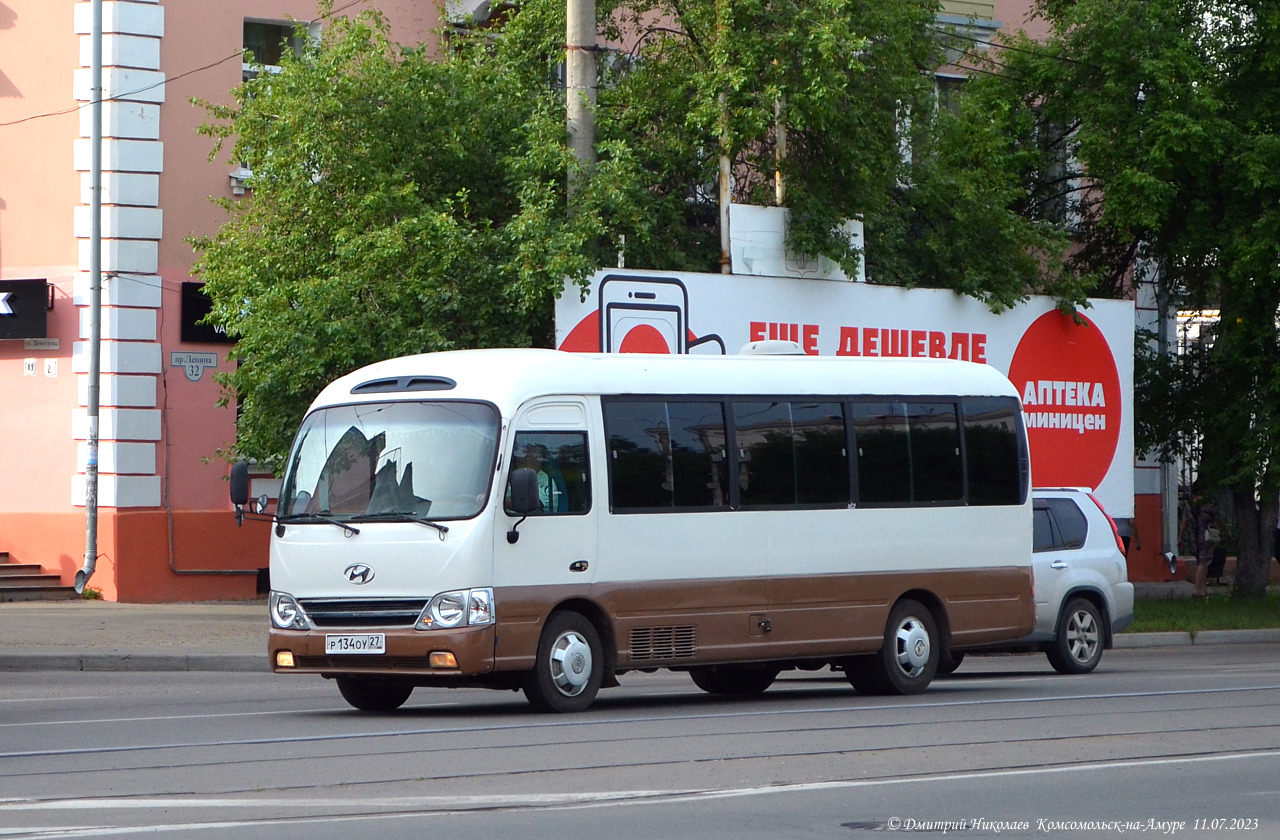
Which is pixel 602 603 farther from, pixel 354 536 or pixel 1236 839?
pixel 1236 839

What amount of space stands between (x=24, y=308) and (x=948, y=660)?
14.5 meters

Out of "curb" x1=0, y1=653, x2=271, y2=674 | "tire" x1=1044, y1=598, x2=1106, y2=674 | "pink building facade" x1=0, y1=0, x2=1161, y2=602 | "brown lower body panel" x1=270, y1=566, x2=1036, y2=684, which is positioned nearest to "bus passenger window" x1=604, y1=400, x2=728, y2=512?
"brown lower body panel" x1=270, y1=566, x2=1036, y2=684

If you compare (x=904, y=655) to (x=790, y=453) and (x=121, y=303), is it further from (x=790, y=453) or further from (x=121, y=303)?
(x=121, y=303)

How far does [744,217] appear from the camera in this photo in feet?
70.9

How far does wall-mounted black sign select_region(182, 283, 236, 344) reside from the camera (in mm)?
24703

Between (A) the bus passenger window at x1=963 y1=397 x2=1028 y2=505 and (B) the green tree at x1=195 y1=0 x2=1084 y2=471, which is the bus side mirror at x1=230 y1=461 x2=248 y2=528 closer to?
(A) the bus passenger window at x1=963 y1=397 x2=1028 y2=505

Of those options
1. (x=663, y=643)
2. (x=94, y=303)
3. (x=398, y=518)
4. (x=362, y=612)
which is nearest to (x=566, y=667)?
(x=663, y=643)

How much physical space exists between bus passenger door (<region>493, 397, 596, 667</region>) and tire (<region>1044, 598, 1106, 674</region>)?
6.44m

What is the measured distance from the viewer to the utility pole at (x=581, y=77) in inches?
766

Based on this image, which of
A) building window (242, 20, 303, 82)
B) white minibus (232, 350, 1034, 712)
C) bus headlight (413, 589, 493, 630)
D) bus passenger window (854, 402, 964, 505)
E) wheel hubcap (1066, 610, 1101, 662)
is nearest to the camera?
bus headlight (413, 589, 493, 630)

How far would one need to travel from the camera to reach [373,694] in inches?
526

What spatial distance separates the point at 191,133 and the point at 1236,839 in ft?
65.5

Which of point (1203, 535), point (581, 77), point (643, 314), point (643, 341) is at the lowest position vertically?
point (1203, 535)

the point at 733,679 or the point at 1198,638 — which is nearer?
the point at 733,679
